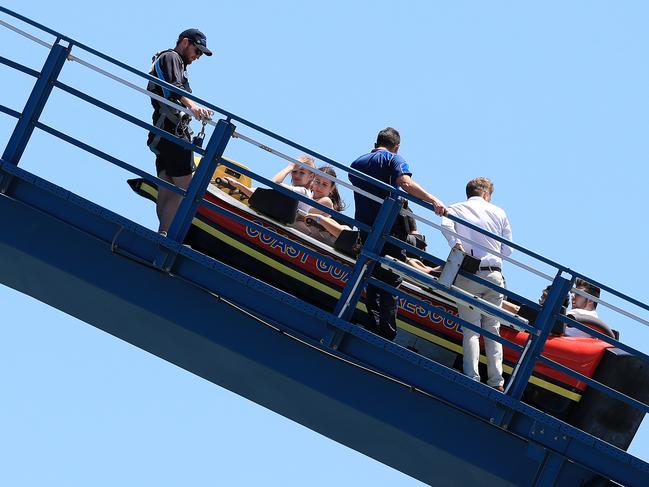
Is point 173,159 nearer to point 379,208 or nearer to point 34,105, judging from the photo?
point 34,105

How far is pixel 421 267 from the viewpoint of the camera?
944 centimetres

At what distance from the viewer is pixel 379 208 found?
855 cm

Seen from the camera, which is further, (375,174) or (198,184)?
(375,174)

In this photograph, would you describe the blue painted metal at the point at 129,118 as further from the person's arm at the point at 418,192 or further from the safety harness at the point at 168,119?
the person's arm at the point at 418,192

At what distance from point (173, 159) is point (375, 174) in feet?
4.83

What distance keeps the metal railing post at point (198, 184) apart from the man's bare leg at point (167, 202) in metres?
0.62

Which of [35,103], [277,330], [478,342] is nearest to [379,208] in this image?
[277,330]

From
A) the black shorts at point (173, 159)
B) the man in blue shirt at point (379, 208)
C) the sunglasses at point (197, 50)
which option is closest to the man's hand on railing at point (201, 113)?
the black shorts at point (173, 159)

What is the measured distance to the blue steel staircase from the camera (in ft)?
26.9

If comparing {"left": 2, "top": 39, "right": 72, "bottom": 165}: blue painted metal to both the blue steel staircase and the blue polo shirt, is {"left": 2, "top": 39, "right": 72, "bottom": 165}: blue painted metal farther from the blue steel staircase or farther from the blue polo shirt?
the blue polo shirt

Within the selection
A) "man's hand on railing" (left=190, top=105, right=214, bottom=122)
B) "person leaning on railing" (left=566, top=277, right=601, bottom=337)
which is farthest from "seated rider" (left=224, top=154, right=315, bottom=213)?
"person leaning on railing" (left=566, top=277, right=601, bottom=337)

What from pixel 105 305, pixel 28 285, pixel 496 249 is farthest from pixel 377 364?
pixel 28 285

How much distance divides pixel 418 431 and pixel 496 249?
59.4 inches

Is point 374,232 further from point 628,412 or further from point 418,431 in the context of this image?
point 628,412
